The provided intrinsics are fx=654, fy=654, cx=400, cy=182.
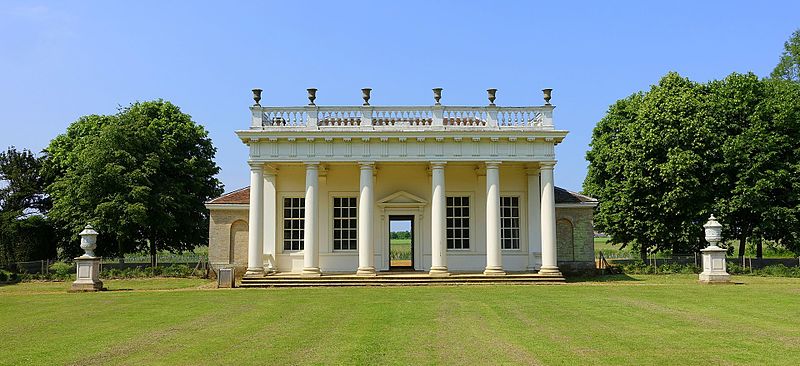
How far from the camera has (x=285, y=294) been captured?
1981 centimetres

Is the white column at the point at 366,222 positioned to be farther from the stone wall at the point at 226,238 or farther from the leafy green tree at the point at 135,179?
the leafy green tree at the point at 135,179

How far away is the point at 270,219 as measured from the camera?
2656 centimetres

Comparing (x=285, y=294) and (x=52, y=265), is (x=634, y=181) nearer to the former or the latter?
(x=285, y=294)

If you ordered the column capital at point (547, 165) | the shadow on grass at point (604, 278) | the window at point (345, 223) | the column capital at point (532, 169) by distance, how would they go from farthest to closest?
1. the window at point (345, 223)
2. the column capital at point (532, 169)
3. the shadow on grass at point (604, 278)
4. the column capital at point (547, 165)

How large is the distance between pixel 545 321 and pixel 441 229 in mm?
12087

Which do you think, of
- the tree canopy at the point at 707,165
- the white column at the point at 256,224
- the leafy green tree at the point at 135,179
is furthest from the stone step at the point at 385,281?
the leafy green tree at the point at 135,179

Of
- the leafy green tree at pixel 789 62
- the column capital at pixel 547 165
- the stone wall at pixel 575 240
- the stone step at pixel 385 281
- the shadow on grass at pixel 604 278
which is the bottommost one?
the shadow on grass at pixel 604 278

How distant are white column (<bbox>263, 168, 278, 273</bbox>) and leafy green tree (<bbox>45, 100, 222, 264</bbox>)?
724 centimetres

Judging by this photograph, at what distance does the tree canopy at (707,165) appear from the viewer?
28781mm

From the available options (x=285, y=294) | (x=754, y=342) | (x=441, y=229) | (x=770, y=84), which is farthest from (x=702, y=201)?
(x=754, y=342)

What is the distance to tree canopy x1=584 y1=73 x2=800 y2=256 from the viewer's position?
94.4 feet

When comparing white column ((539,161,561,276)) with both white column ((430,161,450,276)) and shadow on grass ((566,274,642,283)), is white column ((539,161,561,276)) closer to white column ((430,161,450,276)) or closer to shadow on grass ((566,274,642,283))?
shadow on grass ((566,274,642,283))

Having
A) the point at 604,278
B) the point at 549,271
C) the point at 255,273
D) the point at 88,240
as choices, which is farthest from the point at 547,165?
the point at 88,240

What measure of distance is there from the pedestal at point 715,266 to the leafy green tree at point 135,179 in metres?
23.7
